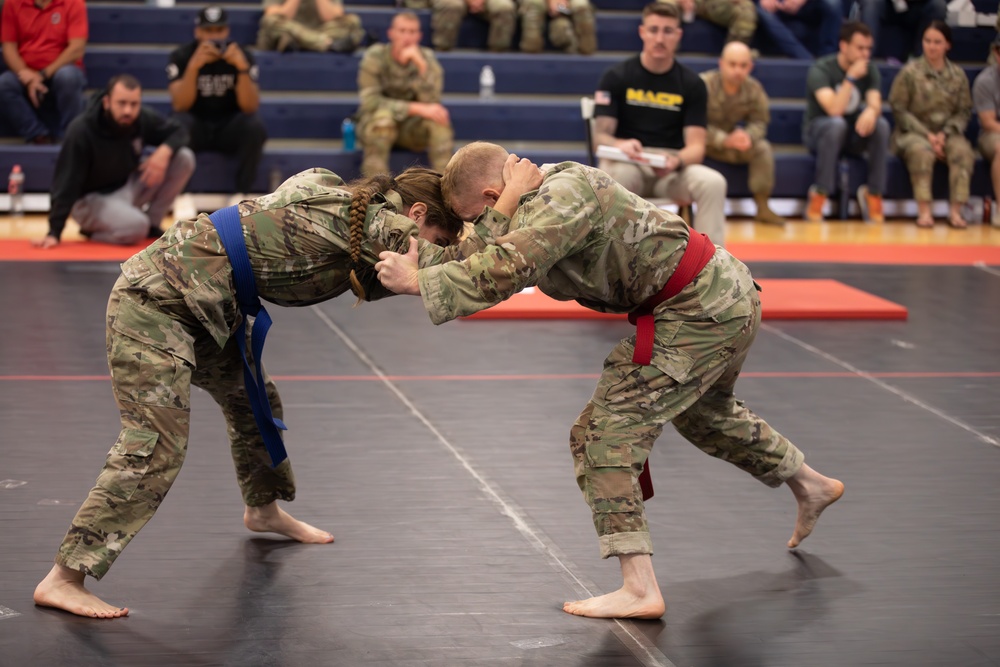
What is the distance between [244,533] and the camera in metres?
3.42

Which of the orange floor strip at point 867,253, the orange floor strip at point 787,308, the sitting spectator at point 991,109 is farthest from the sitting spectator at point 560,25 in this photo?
the orange floor strip at point 787,308

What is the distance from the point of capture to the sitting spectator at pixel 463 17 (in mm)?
9609

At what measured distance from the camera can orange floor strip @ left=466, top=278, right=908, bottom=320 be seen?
604cm

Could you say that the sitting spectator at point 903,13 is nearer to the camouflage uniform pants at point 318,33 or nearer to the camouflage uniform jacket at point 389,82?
the camouflage uniform jacket at point 389,82

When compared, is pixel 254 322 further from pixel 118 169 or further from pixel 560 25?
pixel 560 25

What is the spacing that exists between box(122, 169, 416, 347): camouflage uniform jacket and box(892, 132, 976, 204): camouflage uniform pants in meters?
7.02

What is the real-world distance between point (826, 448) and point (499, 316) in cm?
213

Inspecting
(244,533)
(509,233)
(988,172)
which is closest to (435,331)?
(244,533)

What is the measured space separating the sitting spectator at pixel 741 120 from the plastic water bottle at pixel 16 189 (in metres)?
4.36

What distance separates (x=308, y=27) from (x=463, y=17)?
1203 millimetres

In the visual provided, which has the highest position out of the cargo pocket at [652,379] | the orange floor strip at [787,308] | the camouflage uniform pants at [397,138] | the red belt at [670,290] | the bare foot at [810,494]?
the red belt at [670,290]

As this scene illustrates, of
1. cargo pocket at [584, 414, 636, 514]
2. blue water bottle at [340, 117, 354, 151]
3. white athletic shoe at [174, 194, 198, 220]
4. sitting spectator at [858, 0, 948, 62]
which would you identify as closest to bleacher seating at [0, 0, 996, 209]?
blue water bottle at [340, 117, 354, 151]

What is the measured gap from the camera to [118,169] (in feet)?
24.5

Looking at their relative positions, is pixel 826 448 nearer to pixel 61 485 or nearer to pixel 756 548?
pixel 756 548
